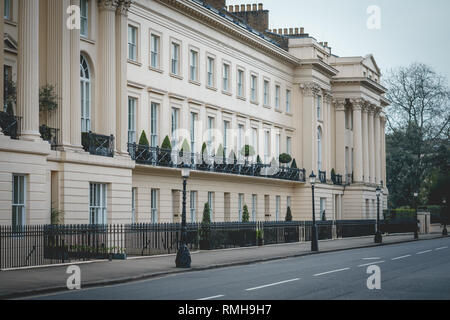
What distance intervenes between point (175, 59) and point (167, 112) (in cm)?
337

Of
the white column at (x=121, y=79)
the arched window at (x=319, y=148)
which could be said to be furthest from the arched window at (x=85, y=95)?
the arched window at (x=319, y=148)

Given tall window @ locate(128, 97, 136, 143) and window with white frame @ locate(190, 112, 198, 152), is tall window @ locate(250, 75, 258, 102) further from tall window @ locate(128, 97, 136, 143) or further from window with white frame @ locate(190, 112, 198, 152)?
tall window @ locate(128, 97, 136, 143)

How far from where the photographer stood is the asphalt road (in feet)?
60.5

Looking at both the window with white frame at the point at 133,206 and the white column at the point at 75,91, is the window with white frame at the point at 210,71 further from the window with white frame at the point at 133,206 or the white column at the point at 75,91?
the white column at the point at 75,91

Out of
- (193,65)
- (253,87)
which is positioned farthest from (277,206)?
(193,65)

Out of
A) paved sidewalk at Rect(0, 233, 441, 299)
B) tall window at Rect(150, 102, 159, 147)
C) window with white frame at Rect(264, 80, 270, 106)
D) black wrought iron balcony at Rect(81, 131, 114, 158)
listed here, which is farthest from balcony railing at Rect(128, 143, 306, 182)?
paved sidewalk at Rect(0, 233, 441, 299)

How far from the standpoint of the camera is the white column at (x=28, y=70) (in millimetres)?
29719

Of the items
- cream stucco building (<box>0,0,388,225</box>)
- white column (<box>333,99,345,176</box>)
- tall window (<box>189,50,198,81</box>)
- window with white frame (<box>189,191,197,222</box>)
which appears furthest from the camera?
white column (<box>333,99,345,176</box>)

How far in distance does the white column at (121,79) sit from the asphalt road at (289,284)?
10.6m

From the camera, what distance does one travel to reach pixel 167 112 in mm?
45438

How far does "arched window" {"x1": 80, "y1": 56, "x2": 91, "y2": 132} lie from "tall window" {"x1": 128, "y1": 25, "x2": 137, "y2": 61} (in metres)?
5.54

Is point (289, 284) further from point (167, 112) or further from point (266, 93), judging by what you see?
point (266, 93)

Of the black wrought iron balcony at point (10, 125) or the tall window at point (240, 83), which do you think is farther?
the tall window at point (240, 83)
